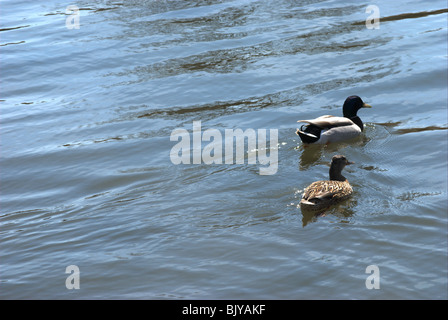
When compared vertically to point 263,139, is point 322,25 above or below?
above

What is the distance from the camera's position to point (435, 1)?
1745 cm

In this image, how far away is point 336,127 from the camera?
11.0m

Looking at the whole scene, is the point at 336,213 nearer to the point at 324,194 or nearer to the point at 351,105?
the point at 324,194

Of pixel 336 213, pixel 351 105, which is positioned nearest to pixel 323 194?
pixel 336 213

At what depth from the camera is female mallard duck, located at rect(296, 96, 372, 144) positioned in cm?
1079

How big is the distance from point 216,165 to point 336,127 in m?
2.41

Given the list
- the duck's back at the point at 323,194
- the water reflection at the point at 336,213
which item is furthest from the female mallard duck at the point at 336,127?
the water reflection at the point at 336,213

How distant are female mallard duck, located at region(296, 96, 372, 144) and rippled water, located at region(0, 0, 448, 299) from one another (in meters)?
0.20

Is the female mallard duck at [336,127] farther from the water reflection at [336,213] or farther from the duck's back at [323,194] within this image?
the water reflection at [336,213]

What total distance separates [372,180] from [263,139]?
2221mm

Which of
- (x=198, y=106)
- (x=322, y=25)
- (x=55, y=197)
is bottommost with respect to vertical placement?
(x=55, y=197)

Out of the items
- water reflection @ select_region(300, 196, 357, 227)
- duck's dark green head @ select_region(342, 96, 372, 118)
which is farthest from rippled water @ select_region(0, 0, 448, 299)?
duck's dark green head @ select_region(342, 96, 372, 118)
